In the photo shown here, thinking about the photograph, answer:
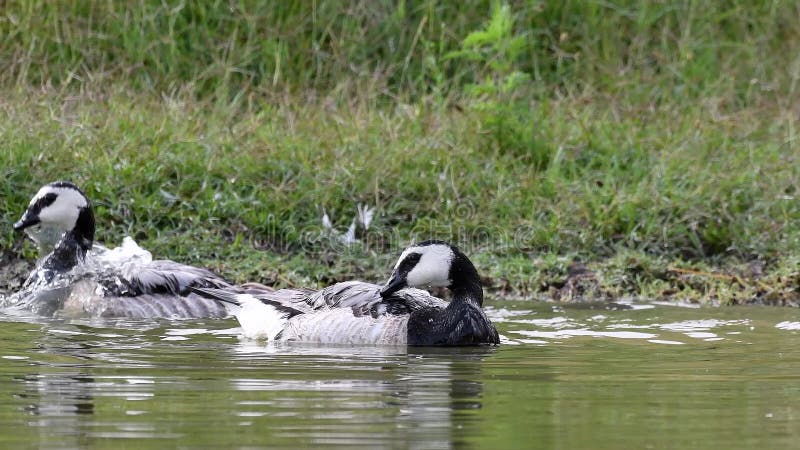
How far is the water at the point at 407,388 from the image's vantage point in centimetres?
512

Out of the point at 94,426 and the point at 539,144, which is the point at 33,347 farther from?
the point at 539,144

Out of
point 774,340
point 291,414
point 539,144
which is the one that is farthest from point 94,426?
point 539,144

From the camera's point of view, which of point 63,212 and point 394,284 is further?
point 63,212

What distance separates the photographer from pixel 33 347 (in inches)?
294

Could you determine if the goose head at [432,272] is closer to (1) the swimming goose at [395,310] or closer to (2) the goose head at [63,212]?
(1) the swimming goose at [395,310]

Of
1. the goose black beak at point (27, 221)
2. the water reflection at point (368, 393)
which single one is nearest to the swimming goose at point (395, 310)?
the water reflection at point (368, 393)

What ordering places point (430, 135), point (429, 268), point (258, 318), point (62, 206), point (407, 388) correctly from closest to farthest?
point (407, 388)
point (429, 268)
point (258, 318)
point (62, 206)
point (430, 135)

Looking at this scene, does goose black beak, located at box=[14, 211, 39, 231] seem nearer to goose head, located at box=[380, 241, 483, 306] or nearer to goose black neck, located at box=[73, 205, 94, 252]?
goose black neck, located at box=[73, 205, 94, 252]

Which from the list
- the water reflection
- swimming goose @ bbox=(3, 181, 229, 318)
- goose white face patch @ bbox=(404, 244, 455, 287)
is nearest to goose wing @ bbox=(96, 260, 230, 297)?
swimming goose @ bbox=(3, 181, 229, 318)

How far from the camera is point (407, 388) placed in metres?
6.23

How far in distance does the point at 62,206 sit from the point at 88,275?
53 centimetres

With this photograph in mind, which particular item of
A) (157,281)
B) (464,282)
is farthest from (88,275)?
(464,282)

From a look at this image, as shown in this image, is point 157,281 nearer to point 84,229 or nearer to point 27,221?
point 84,229

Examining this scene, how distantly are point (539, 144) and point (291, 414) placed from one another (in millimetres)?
6457
